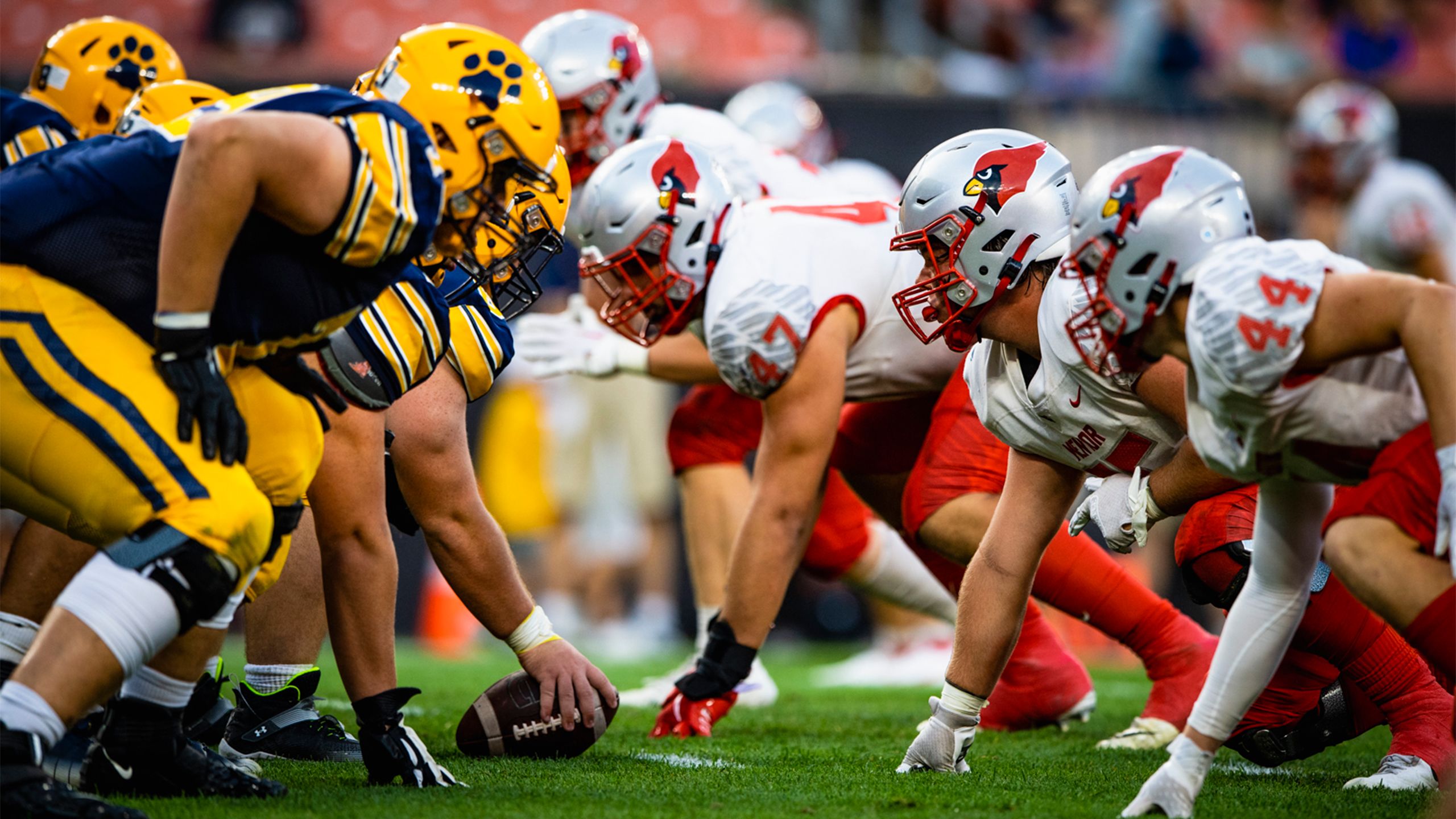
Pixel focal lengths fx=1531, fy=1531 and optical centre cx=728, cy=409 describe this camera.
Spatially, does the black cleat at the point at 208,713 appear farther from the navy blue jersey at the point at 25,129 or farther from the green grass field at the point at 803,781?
the navy blue jersey at the point at 25,129

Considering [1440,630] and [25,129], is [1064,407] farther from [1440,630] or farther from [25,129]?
[25,129]

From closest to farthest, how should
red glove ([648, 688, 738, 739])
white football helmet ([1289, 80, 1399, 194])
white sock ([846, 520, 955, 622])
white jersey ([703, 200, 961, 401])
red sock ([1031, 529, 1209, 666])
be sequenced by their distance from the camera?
white jersey ([703, 200, 961, 401]) < red glove ([648, 688, 738, 739]) < red sock ([1031, 529, 1209, 666]) < white sock ([846, 520, 955, 622]) < white football helmet ([1289, 80, 1399, 194])

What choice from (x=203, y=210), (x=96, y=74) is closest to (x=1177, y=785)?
(x=203, y=210)

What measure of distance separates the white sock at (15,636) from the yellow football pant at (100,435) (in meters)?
0.60

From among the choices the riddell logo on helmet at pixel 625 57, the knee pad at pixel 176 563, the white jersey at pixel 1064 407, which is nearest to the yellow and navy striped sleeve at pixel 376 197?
the knee pad at pixel 176 563

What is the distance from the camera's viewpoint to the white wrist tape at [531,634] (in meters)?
3.33

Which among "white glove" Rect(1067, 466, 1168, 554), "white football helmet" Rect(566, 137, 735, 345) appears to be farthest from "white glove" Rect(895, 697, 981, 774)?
"white football helmet" Rect(566, 137, 735, 345)

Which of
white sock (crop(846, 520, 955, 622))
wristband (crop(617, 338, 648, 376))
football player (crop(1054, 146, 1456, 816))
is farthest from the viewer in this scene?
white sock (crop(846, 520, 955, 622))

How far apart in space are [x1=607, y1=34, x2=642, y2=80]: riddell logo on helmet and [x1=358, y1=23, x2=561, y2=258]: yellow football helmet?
2259 millimetres

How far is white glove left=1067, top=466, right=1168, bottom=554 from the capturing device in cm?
309

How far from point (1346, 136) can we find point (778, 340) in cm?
457

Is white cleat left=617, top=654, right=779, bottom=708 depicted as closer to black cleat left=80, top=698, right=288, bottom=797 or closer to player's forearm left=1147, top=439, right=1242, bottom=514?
player's forearm left=1147, top=439, right=1242, bottom=514

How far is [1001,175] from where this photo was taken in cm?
318

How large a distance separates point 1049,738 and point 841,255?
53.8 inches
